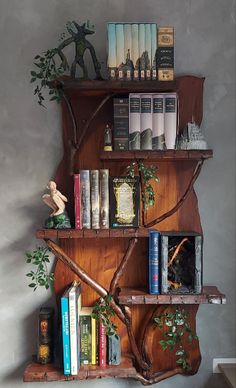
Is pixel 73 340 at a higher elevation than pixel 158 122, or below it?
below

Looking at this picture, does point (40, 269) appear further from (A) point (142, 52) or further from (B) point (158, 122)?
(A) point (142, 52)

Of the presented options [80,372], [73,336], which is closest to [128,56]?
[73,336]

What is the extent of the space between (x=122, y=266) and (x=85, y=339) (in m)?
0.35

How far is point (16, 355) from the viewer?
6.77 feet

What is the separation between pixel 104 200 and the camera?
1855mm

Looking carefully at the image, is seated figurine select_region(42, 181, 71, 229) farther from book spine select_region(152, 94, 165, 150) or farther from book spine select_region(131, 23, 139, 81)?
book spine select_region(131, 23, 139, 81)

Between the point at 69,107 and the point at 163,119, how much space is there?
41 cm

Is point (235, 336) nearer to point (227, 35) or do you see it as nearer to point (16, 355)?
point (16, 355)

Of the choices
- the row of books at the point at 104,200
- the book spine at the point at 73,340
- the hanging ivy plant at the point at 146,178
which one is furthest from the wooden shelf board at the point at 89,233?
the book spine at the point at 73,340

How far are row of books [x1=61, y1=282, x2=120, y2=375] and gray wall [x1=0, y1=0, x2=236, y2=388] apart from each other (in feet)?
0.66

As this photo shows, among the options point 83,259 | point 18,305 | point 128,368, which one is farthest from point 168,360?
point 18,305

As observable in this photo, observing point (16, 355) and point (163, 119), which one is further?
point (16, 355)

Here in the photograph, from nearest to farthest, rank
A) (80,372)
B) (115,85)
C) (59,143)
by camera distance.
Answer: (115,85), (80,372), (59,143)

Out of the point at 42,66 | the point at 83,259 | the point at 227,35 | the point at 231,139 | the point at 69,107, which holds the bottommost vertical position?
the point at 83,259
